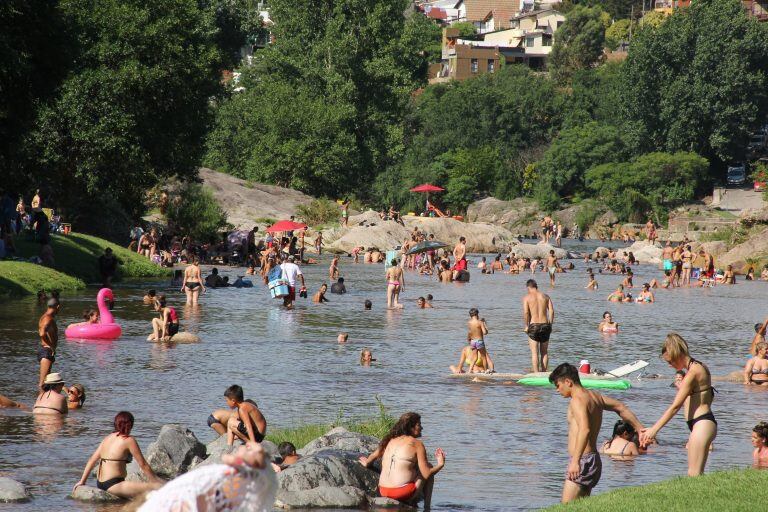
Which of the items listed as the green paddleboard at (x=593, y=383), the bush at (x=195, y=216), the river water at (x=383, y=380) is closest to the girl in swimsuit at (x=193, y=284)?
the river water at (x=383, y=380)

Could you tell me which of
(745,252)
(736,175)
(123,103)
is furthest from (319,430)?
(736,175)

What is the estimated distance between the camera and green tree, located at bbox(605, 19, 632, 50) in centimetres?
13512

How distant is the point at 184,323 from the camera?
95.7ft

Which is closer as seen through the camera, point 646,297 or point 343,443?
point 343,443

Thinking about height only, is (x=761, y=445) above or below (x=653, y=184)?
below

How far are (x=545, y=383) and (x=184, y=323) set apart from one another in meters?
11.4

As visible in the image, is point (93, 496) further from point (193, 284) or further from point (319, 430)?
point (193, 284)

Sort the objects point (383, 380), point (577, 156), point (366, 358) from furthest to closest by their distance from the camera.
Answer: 1. point (577, 156)
2. point (366, 358)
3. point (383, 380)

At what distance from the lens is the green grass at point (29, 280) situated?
3167cm

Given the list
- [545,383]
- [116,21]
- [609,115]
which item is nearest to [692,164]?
[609,115]

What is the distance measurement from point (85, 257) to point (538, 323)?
835 inches

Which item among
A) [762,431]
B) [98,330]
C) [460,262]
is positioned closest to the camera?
[762,431]

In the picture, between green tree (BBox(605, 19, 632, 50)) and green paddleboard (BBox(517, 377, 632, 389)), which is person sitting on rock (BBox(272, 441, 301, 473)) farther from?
green tree (BBox(605, 19, 632, 50))

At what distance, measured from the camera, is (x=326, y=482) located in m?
12.4
